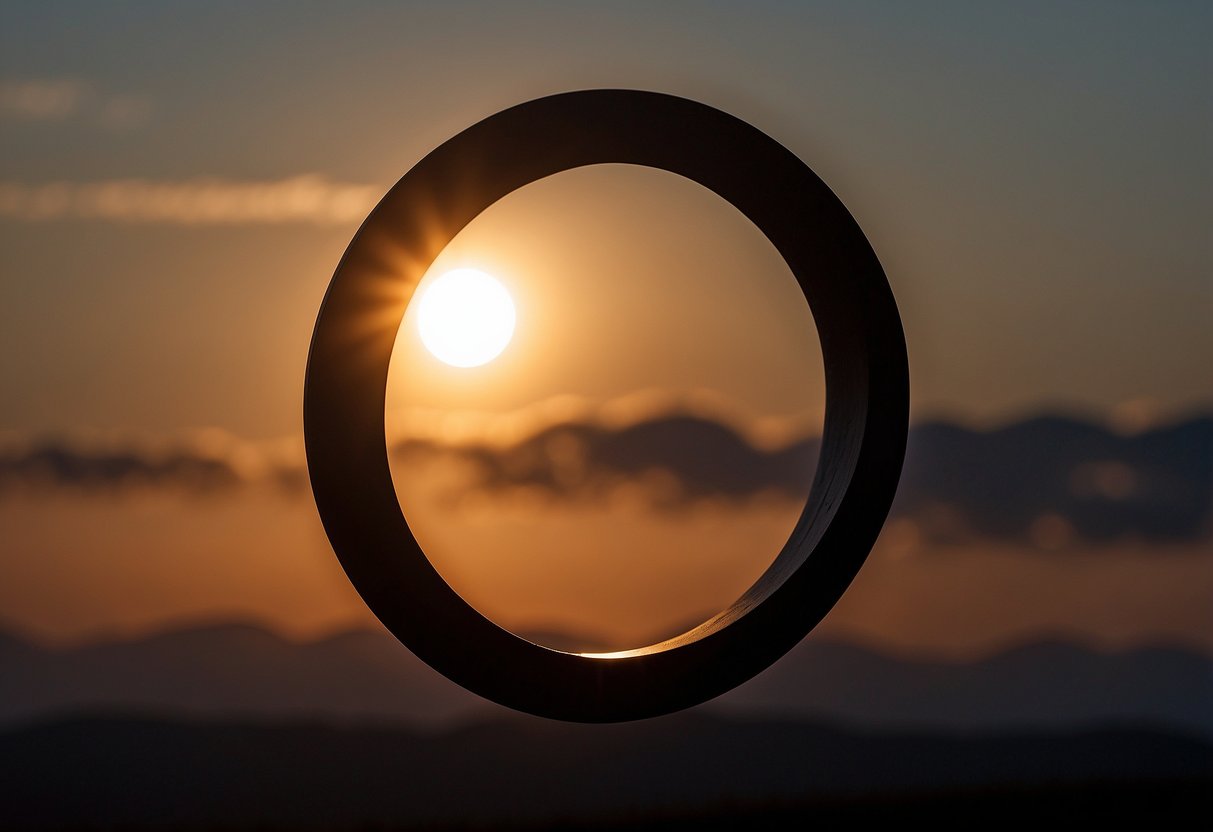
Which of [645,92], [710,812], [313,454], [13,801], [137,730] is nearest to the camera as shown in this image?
[313,454]

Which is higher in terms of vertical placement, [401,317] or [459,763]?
[459,763]

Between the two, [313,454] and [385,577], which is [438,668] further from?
[313,454]

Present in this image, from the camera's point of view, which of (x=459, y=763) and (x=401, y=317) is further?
(x=459, y=763)

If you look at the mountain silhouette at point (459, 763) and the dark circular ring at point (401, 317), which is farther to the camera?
the mountain silhouette at point (459, 763)

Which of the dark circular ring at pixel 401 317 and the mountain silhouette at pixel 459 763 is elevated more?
the mountain silhouette at pixel 459 763

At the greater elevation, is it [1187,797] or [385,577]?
[385,577]

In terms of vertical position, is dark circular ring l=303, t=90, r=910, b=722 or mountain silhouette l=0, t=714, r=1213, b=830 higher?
mountain silhouette l=0, t=714, r=1213, b=830

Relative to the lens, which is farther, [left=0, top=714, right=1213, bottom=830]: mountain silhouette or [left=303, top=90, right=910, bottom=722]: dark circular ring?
[left=0, top=714, right=1213, bottom=830]: mountain silhouette

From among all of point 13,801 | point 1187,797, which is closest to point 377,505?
point 1187,797
